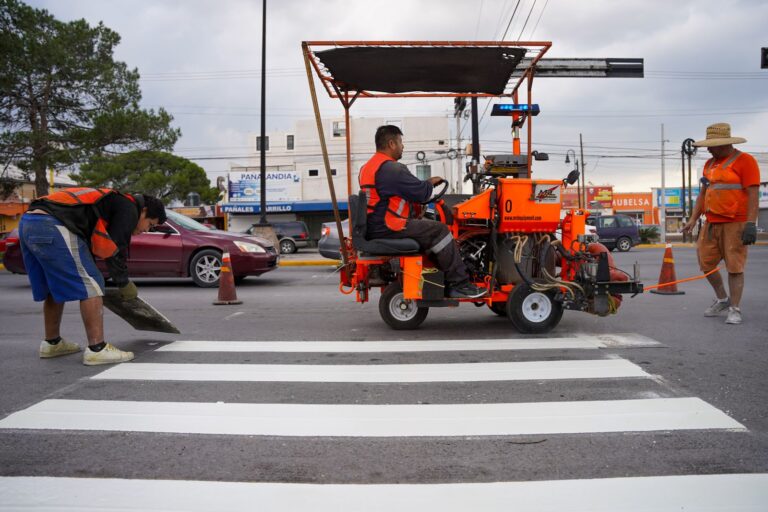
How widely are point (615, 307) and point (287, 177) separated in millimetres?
40798

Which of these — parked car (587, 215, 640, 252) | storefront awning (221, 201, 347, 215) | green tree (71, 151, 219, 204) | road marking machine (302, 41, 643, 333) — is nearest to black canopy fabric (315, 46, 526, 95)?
road marking machine (302, 41, 643, 333)

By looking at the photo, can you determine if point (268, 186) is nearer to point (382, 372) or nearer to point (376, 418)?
point (382, 372)

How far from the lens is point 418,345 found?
16.7 feet

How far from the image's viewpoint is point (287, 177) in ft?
146

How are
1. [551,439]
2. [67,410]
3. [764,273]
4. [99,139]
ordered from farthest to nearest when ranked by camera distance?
[99,139] → [764,273] → [67,410] → [551,439]

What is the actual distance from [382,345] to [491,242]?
1.47m

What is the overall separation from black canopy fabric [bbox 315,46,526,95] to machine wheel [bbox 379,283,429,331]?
2237 millimetres

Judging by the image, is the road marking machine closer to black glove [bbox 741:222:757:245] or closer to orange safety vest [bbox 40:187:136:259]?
black glove [bbox 741:222:757:245]

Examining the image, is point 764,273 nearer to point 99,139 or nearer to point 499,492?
point 499,492

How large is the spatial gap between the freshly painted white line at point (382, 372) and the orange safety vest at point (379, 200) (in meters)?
1.45

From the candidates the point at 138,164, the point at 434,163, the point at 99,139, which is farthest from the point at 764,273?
the point at 138,164

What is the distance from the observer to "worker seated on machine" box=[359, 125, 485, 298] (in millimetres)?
5238

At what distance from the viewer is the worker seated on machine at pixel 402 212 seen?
5.24 metres

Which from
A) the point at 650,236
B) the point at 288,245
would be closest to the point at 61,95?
the point at 288,245
